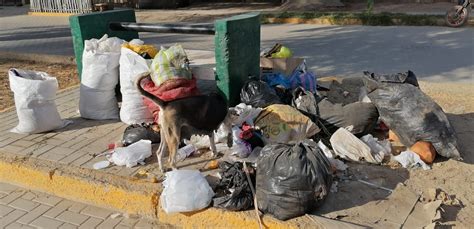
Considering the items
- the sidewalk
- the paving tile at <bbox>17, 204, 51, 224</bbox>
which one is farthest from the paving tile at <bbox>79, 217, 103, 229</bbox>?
the paving tile at <bbox>17, 204, 51, 224</bbox>

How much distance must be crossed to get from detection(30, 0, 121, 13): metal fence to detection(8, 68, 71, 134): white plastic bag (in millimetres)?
14254

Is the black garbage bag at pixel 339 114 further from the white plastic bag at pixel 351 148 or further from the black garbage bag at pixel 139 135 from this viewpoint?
the black garbage bag at pixel 139 135

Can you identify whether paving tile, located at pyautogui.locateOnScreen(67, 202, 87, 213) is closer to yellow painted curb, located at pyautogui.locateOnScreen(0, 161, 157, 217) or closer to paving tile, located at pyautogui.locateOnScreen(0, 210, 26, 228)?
yellow painted curb, located at pyautogui.locateOnScreen(0, 161, 157, 217)

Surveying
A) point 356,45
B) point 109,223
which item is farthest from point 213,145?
point 356,45

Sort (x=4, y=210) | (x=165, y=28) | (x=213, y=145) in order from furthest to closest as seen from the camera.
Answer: (x=165, y=28)
(x=213, y=145)
(x=4, y=210)

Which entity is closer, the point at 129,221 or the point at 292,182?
the point at 292,182

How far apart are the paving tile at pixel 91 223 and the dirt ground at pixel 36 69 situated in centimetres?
306

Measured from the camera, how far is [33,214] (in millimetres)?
3314

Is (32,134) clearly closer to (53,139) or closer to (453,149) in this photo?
(53,139)

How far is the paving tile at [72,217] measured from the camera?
10.5ft

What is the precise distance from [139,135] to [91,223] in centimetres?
100

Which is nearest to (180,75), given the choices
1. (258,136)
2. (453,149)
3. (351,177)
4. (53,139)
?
(258,136)

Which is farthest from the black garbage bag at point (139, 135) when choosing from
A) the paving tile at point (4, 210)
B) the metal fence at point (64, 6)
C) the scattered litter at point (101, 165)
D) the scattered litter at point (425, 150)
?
the metal fence at point (64, 6)

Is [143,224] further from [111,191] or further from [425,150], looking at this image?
[425,150]
